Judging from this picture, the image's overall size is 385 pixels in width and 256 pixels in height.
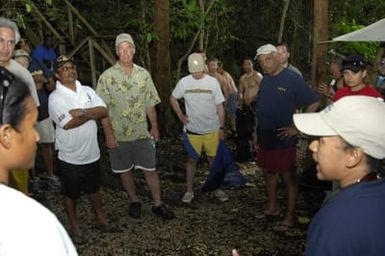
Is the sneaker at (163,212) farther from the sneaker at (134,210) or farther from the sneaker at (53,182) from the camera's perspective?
the sneaker at (53,182)

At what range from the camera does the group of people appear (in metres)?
1.42

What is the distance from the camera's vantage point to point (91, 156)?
4574 mm

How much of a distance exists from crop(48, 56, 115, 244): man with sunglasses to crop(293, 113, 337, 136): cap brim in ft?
9.03

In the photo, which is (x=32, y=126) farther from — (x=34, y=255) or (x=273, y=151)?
(x=273, y=151)

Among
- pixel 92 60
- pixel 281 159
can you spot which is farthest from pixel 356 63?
pixel 92 60

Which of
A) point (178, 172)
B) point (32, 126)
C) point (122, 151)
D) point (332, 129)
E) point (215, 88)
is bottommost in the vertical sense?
point (178, 172)

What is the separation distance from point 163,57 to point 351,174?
789cm

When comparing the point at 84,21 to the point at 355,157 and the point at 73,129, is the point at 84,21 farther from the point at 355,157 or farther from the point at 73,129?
the point at 355,157

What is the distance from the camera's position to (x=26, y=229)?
1.26 m

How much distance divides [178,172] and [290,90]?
9.40 feet

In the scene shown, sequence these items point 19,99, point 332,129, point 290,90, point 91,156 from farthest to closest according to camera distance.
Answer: point 290,90 → point 91,156 → point 332,129 → point 19,99

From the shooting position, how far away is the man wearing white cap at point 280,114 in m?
4.90

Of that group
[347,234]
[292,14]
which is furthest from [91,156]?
[292,14]

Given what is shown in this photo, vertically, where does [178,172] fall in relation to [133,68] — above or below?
below
